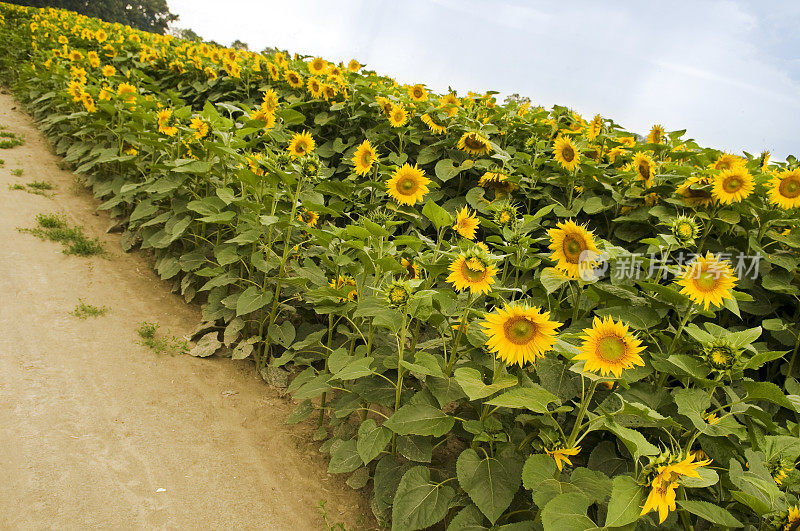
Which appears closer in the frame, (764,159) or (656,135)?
(764,159)

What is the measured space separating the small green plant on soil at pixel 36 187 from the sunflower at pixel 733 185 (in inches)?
269

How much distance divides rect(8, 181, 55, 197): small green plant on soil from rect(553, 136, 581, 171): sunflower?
19.2 feet

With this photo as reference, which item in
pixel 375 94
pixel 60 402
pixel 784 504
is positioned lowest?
pixel 60 402

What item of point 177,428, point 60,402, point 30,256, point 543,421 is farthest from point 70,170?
point 543,421

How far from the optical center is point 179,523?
89.2 inches

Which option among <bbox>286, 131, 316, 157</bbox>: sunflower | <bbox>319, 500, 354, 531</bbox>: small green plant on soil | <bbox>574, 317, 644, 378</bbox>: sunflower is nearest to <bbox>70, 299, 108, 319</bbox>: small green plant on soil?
<bbox>286, 131, 316, 157</bbox>: sunflower

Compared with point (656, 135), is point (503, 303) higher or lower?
lower

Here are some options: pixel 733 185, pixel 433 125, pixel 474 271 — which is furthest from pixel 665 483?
pixel 433 125

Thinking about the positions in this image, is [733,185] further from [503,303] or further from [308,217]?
[308,217]

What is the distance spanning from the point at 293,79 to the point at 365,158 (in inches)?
119

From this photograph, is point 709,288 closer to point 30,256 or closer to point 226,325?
point 226,325

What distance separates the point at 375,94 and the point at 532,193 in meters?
2.36

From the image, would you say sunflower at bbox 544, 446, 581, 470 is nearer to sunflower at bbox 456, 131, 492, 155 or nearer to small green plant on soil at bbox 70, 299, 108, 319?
sunflower at bbox 456, 131, 492, 155

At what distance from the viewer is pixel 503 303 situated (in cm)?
224
